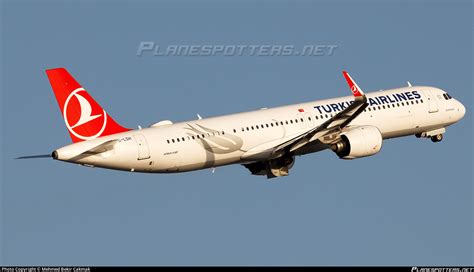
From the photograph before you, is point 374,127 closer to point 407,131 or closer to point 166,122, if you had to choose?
point 407,131

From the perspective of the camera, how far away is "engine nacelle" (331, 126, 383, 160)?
260 feet

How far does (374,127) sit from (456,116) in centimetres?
1027

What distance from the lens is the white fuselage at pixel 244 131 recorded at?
246ft

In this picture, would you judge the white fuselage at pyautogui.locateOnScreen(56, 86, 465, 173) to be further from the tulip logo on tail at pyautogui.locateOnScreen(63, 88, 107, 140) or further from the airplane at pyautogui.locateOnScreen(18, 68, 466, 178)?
the tulip logo on tail at pyautogui.locateOnScreen(63, 88, 107, 140)

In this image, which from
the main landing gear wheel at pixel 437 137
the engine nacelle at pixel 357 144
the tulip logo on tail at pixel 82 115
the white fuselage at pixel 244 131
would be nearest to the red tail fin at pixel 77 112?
the tulip logo on tail at pixel 82 115

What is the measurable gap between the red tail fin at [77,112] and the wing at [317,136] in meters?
9.34

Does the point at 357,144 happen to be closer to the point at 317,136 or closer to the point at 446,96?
the point at 317,136

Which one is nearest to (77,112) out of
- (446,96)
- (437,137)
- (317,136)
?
(317,136)

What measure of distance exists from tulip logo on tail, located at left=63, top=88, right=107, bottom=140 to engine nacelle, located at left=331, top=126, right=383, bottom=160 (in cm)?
1563

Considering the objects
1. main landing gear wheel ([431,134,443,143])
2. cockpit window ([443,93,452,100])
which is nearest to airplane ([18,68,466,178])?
main landing gear wheel ([431,134,443,143])

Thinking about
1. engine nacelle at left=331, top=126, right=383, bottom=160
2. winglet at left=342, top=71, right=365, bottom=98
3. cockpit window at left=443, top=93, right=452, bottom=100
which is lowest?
engine nacelle at left=331, top=126, right=383, bottom=160

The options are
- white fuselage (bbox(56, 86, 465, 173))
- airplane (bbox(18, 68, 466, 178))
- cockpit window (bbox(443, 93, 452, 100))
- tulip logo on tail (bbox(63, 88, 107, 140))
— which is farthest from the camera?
cockpit window (bbox(443, 93, 452, 100))

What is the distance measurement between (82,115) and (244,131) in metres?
10.6

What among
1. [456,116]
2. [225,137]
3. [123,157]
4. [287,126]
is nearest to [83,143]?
[123,157]
